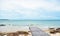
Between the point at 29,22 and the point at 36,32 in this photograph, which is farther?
the point at 29,22

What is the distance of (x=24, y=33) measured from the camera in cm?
197

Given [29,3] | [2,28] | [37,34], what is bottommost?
[37,34]

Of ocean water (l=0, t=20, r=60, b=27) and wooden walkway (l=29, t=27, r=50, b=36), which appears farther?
ocean water (l=0, t=20, r=60, b=27)

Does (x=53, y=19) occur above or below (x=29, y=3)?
below

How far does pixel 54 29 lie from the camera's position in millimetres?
1997

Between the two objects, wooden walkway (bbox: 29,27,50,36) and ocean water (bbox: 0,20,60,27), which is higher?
ocean water (bbox: 0,20,60,27)

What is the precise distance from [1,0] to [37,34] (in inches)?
30.0

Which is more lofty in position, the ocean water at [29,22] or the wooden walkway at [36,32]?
the ocean water at [29,22]

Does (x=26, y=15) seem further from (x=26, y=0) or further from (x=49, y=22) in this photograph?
(x=49, y=22)

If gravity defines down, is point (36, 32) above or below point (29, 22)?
below

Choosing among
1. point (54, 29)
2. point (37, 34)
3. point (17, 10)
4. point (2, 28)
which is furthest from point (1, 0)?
point (54, 29)

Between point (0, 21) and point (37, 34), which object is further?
point (0, 21)

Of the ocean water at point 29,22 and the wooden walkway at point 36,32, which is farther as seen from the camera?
the ocean water at point 29,22

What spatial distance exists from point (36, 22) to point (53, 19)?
0.86 ft
